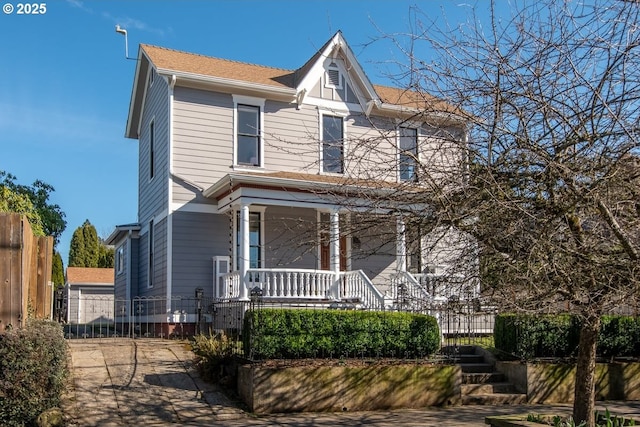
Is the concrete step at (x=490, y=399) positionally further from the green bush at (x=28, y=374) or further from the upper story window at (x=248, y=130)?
the upper story window at (x=248, y=130)

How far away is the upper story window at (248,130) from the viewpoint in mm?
18422

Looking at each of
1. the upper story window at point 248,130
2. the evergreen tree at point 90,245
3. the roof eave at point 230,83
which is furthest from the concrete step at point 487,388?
the evergreen tree at point 90,245

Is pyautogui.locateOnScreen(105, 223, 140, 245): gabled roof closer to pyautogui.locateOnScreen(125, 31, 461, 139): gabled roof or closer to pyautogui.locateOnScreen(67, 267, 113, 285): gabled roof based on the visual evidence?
pyautogui.locateOnScreen(125, 31, 461, 139): gabled roof

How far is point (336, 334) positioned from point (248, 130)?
8.72 m

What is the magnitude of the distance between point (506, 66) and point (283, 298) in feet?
35.1

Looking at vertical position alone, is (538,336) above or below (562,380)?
above

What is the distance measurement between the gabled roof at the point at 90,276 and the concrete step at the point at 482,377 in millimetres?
28407

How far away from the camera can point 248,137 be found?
61.1 feet

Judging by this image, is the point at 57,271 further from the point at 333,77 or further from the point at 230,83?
the point at 333,77

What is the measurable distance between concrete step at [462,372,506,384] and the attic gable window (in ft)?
33.0

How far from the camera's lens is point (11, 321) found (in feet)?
28.8

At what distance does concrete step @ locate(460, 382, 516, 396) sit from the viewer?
39.7 ft

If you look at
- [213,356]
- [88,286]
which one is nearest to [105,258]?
[88,286]

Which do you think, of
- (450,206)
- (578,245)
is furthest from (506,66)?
(578,245)
